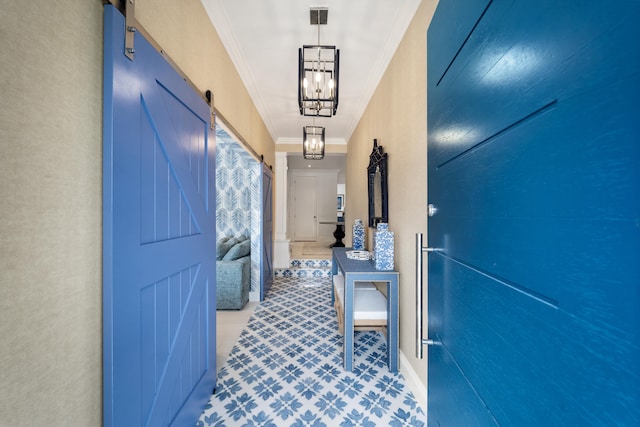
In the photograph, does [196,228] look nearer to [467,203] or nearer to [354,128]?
[467,203]

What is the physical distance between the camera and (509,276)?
1.85 feet

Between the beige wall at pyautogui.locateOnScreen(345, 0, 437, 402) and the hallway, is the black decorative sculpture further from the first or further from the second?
the hallway

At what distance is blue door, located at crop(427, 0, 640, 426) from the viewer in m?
0.34

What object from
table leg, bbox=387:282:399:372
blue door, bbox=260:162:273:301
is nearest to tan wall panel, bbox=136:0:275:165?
blue door, bbox=260:162:273:301

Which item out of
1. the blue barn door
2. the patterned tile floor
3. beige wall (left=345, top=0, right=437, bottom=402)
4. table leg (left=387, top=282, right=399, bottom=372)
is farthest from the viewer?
table leg (left=387, top=282, right=399, bottom=372)

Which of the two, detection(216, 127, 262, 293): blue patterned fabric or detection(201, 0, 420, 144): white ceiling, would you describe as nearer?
detection(201, 0, 420, 144): white ceiling

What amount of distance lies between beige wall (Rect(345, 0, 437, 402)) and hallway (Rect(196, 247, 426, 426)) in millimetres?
283

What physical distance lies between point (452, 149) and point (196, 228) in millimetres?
1435

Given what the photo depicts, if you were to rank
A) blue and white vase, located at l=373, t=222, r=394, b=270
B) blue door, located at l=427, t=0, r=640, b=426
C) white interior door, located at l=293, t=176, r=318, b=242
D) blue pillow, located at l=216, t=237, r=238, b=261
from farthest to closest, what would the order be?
white interior door, located at l=293, t=176, r=318, b=242 → blue pillow, located at l=216, t=237, r=238, b=261 → blue and white vase, located at l=373, t=222, r=394, b=270 → blue door, located at l=427, t=0, r=640, b=426

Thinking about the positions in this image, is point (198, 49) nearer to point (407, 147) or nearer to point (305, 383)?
point (407, 147)

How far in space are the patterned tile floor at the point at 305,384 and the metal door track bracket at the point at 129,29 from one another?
198 cm

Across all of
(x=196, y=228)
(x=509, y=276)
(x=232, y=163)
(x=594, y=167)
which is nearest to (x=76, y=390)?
(x=196, y=228)

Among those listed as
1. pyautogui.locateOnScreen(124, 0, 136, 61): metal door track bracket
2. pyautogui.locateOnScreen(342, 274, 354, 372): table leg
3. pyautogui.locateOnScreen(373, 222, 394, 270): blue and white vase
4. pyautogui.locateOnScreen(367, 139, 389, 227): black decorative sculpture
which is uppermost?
pyautogui.locateOnScreen(124, 0, 136, 61): metal door track bracket

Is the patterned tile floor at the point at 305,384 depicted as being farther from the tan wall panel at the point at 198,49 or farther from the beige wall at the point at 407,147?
the tan wall panel at the point at 198,49
